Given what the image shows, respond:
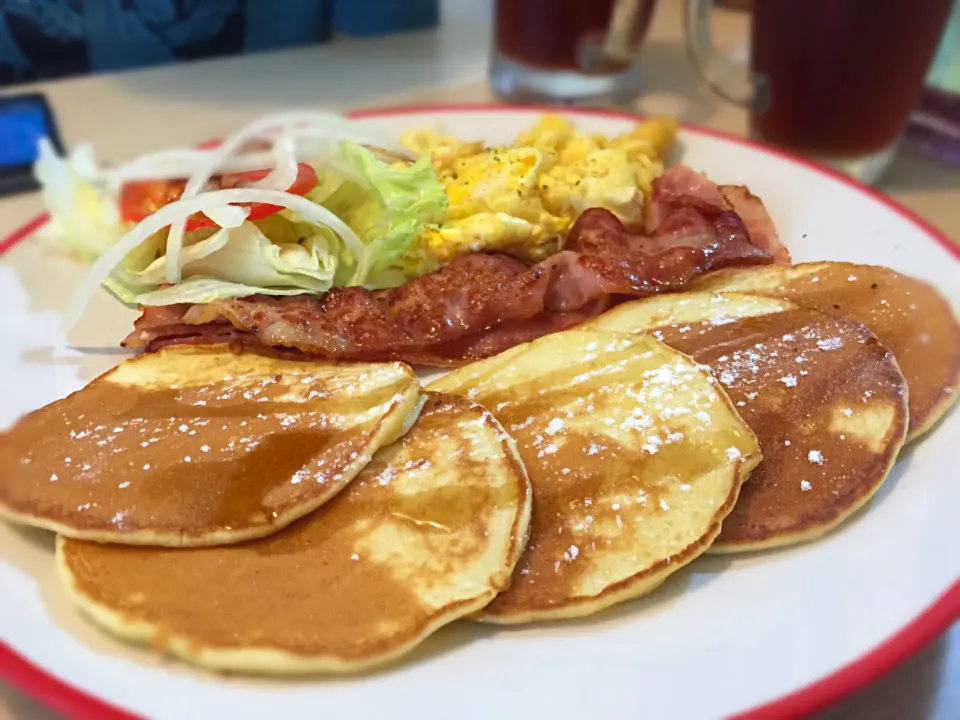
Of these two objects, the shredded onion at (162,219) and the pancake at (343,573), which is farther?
the shredded onion at (162,219)

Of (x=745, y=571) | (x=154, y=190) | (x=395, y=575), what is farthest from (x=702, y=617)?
(x=154, y=190)

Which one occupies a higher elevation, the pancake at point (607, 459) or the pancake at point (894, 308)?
the pancake at point (894, 308)

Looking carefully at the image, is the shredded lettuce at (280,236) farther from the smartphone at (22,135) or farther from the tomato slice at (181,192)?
the smartphone at (22,135)

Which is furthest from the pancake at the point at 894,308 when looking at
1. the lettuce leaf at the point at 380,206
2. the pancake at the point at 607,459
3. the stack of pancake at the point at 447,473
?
the lettuce leaf at the point at 380,206

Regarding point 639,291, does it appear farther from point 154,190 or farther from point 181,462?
point 154,190

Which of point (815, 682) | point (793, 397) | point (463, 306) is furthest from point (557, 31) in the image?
point (815, 682)

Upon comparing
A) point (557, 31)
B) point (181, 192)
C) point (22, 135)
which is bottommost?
point (22, 135)

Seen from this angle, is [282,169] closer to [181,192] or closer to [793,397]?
[181,192]
